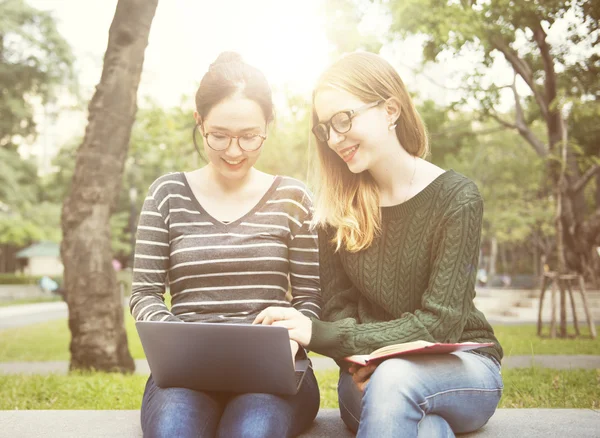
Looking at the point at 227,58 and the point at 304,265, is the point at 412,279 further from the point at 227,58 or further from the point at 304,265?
the point at 227,58

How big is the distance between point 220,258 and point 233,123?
0.52m

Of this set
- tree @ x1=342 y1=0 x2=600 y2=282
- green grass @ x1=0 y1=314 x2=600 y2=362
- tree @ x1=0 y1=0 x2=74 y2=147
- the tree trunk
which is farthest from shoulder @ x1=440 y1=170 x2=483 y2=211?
tree @ x1=0 y1=0 x2=74 y2=147

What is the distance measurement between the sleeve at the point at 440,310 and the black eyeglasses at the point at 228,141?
2.50 feet

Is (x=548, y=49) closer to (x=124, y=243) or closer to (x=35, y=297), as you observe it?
(x=35, y=297)

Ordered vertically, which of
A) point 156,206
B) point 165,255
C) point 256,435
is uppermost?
point 156,206

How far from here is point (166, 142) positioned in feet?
43.2

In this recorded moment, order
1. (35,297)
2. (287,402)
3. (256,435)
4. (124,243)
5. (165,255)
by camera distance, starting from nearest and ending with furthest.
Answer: (256,435), (287,402), (165,255), (35,297), (124,243)

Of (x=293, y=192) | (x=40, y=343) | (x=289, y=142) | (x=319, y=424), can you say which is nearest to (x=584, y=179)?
(x=289, y=142)

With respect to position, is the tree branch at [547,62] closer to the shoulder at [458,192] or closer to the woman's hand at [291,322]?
the shoulder at [458,192]

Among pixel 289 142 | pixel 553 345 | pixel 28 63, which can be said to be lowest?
pixel 553 345

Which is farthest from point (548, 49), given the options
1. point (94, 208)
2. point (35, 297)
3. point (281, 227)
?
point (35, 297)

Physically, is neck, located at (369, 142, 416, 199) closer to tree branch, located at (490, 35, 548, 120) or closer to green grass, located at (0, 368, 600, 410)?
green grass, located at (0, 368, 600, 410)

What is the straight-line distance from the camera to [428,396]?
204cm

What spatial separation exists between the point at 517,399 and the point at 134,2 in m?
4.79
